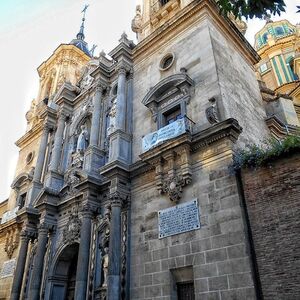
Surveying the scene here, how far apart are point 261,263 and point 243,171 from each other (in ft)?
8.32

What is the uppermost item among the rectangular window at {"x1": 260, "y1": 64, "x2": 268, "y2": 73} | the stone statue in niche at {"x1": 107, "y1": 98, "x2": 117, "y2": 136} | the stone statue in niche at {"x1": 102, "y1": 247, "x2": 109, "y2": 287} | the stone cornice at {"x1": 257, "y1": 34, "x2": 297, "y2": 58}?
the stone cornice at {"x1": 257, "y1": 34, "x2": 297, "y2": 58}

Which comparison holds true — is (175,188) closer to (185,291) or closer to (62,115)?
(185,291)

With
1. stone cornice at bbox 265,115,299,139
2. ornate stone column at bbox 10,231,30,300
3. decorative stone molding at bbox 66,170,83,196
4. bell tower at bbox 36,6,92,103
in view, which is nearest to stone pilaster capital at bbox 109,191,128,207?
decorative stone molding at bbox 66,170,83,196

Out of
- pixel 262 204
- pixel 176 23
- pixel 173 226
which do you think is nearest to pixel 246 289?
pixel 262 204

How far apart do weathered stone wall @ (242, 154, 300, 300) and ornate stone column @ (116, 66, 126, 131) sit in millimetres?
6667

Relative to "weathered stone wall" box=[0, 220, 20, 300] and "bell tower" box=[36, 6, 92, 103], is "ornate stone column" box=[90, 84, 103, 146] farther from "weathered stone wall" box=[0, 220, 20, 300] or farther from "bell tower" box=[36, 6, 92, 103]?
"bell tower" box=[36, 6, 92, 103]

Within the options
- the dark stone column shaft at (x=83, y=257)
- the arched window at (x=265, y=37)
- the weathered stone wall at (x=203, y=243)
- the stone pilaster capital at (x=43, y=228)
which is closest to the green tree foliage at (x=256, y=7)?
the weathered stone wall at (x=203, y=243)

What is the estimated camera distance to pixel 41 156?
19.2 m

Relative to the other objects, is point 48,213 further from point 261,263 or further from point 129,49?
point 261,263

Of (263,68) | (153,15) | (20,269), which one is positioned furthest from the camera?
(263,68)

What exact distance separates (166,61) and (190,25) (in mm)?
1838

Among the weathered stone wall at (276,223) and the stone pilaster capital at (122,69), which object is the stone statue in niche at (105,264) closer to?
the weathered stone wall at (276,223)

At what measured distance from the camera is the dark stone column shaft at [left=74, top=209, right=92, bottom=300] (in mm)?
11827

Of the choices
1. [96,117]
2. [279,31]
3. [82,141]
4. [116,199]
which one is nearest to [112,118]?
[96,117]
